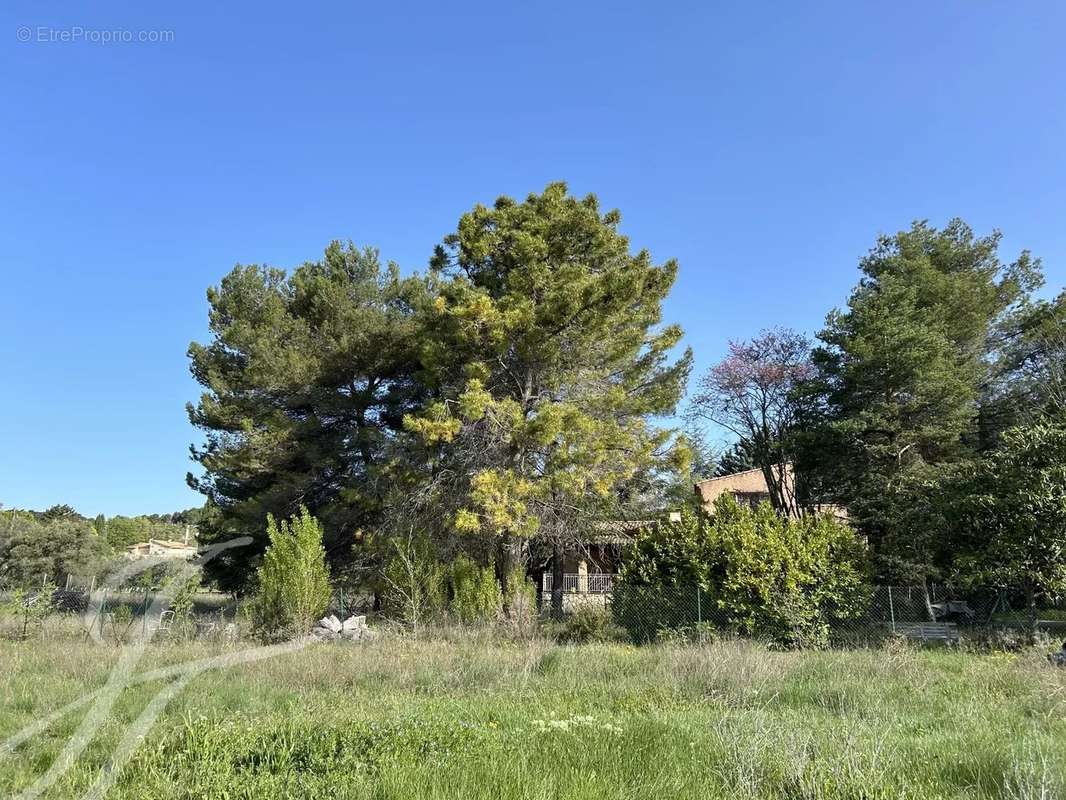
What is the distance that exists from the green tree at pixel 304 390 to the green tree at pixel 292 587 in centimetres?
518

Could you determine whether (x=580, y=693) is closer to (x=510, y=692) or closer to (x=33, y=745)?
(x=510, y=692)

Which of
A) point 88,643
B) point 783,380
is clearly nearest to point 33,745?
point 88,643

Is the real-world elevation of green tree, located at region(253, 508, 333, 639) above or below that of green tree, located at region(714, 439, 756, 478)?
below

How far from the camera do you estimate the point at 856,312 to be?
26.5 m

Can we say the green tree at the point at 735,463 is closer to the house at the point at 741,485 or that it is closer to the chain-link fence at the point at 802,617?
the house at the point at 741,485

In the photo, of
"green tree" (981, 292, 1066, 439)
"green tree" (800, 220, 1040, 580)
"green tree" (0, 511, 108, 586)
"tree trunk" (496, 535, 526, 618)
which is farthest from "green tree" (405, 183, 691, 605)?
"green tree" (0, 511, 108, 586)

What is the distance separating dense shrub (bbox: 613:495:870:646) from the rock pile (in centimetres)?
551

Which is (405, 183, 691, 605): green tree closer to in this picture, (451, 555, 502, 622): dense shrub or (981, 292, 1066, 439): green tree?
(451, 555, 502, 622): dense shrub

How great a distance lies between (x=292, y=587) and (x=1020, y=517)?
14.2 metres

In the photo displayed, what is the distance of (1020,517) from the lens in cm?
1254

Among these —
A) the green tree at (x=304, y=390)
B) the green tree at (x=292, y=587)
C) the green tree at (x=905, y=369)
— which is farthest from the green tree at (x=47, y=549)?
the green tree at (x=905, y=369)

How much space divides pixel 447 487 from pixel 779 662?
10.5 metres

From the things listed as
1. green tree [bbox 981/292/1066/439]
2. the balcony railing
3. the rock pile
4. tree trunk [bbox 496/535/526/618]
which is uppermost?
green tree [bbox 981/292/1066/439]

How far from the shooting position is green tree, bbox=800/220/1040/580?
24.3m
